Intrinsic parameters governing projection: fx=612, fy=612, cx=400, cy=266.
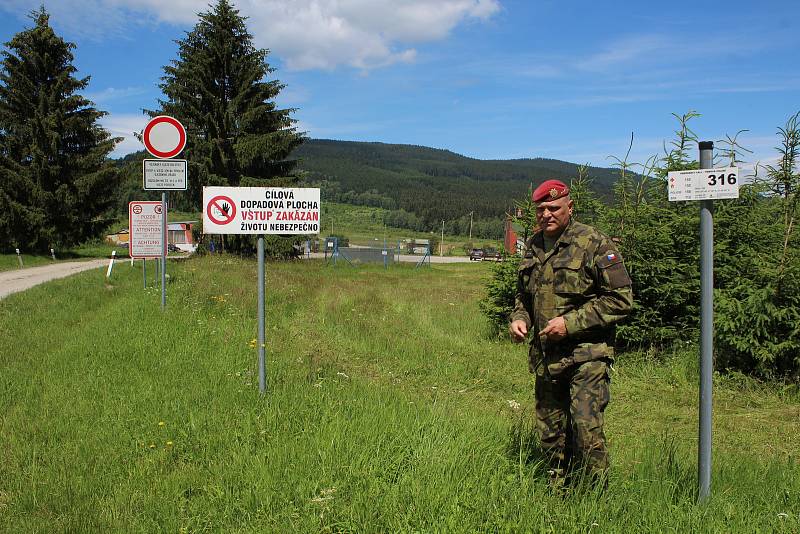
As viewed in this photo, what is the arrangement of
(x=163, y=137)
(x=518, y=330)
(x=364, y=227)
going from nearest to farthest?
1. (x=518, y=330)
2. (x=163, y=137)
3. (x=364, y=227)

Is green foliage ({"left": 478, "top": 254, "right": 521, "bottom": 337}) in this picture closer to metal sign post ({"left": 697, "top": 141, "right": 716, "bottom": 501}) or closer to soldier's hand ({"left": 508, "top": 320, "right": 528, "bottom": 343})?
soldier's hand ({"left": 508, "top": 320, "right": 528, "bottom": 343})

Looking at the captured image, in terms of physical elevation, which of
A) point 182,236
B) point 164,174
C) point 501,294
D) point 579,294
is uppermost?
point 164,174

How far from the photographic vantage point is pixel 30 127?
30.7 m

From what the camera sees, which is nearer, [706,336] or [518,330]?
[706,336]

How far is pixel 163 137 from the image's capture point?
35.3 feet

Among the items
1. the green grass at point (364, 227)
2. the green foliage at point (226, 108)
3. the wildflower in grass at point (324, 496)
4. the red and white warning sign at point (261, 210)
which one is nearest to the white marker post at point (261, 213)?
the red and white warning sign at point (261, 210)

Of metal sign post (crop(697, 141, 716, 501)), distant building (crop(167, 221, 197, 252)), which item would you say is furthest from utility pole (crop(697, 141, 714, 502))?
distant building (crop(167, 221, 197, 252))

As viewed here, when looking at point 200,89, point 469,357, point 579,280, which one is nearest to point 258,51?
point 200,89

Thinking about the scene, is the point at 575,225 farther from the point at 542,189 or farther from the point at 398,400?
the point at 398,400

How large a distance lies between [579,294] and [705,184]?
3.16 ft

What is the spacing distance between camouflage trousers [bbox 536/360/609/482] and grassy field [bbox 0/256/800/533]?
0.18 m

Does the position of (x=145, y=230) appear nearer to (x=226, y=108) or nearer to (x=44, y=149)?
(x=226, y=108)

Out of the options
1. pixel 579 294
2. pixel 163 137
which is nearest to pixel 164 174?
pixel 163 137

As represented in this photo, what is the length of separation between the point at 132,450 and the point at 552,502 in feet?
9.74
